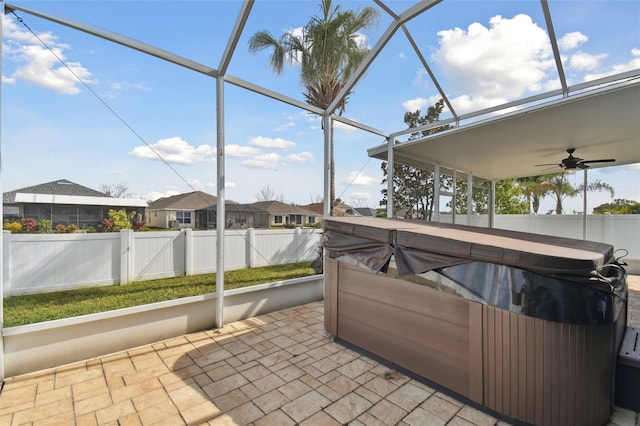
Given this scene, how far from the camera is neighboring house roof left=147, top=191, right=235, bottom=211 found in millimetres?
4578

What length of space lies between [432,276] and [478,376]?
0.75 m

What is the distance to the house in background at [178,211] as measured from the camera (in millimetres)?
5035

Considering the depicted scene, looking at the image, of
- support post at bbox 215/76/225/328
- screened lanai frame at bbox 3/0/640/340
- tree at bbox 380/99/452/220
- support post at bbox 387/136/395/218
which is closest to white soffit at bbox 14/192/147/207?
screened lanai frame at bbox 3/0/640/340

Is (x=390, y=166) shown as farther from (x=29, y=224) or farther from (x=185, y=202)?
(x=29, y=224)

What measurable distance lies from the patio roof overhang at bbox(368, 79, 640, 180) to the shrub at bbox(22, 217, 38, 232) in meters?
5.49

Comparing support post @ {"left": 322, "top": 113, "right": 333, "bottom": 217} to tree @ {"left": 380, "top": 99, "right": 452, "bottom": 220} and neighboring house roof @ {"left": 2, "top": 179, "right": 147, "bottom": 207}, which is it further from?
tree @ {"left": 380, "top": 99, "right": 452, "bottom": 220}

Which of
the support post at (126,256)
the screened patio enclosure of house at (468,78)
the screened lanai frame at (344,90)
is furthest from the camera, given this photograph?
the support post at (126,256)

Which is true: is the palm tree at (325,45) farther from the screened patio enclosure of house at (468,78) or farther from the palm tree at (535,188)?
the palm tree at (535,188)

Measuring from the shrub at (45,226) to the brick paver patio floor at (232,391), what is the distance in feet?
7.41

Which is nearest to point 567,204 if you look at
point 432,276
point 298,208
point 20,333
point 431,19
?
point 298,208

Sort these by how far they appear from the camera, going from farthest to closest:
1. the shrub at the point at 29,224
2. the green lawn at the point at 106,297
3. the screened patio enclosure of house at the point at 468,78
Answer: the green lawn at the point at 106,297 < the shrub at the point at 29,224 < the screened patio enclosure of house at the point at 468,78

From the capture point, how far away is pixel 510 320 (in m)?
1.94

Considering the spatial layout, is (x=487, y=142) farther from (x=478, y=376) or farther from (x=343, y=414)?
(x=343, y=414)

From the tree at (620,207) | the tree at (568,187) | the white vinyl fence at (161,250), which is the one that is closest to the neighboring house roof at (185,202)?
the white vinyl fence at (161,250)
